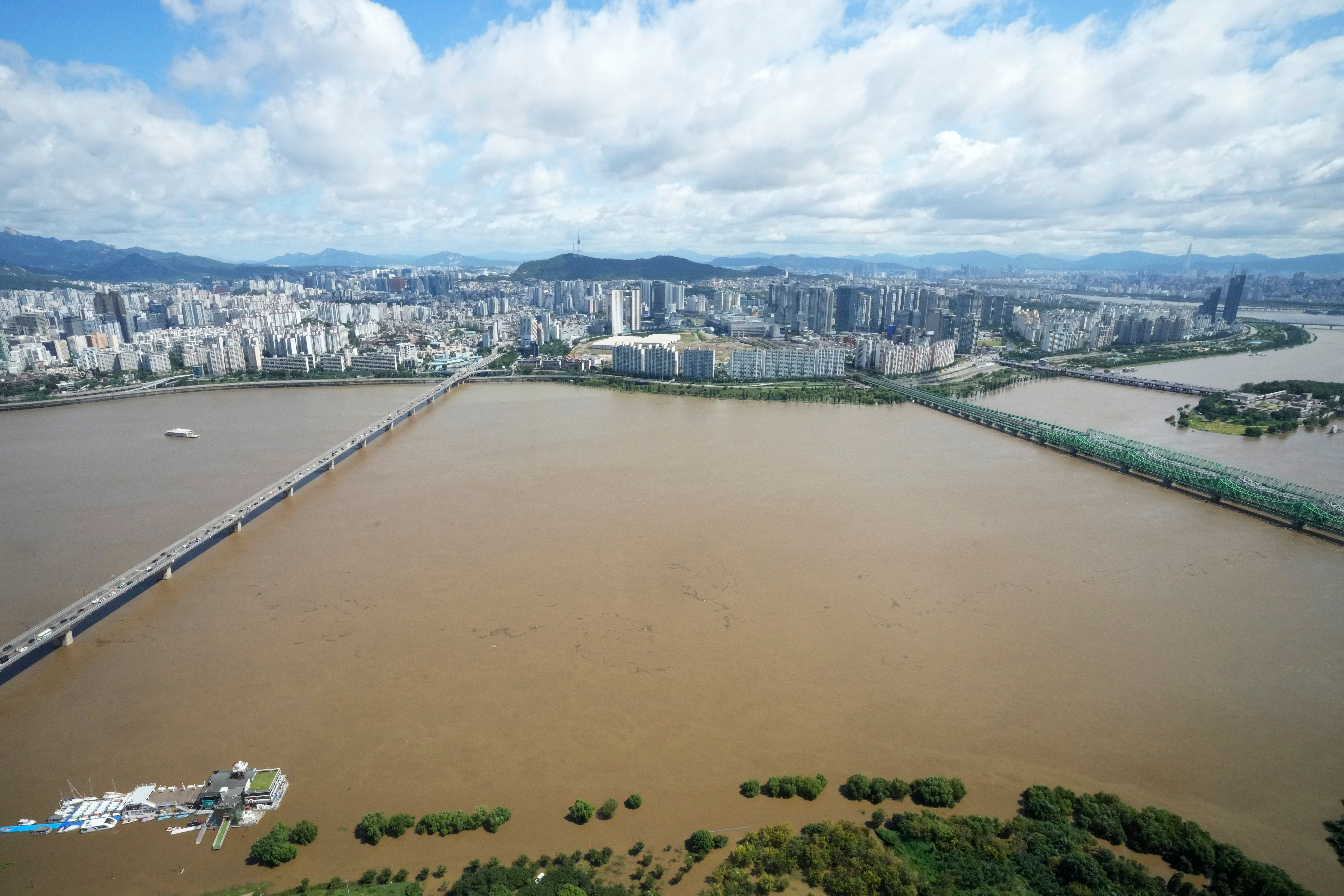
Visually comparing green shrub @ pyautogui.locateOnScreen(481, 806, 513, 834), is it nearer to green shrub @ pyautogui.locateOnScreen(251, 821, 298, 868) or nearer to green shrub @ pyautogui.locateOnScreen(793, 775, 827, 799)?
green shrub @ pyautogui.locateOnScreen(251, 821, 298, 868)

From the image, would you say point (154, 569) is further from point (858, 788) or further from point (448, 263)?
point (448, 263)

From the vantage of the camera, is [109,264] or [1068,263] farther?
[1068,263]

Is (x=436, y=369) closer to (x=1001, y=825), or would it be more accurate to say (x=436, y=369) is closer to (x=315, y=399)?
(x=315, y=399)

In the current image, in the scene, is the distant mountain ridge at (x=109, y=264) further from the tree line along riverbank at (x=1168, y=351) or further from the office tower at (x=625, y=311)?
the tree line along riverbank at (x=1168, y=351)

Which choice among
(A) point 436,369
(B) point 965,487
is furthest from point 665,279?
(B) point 965,487

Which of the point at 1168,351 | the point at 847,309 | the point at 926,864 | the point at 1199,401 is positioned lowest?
the point at 926,864

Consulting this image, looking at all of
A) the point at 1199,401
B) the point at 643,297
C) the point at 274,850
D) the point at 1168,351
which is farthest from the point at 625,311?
the point at 274,850

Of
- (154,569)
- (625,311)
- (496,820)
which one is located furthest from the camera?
(625,311)

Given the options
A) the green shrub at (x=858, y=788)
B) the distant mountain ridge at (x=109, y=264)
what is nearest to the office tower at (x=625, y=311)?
the green shrub at (x=858, y=788)
